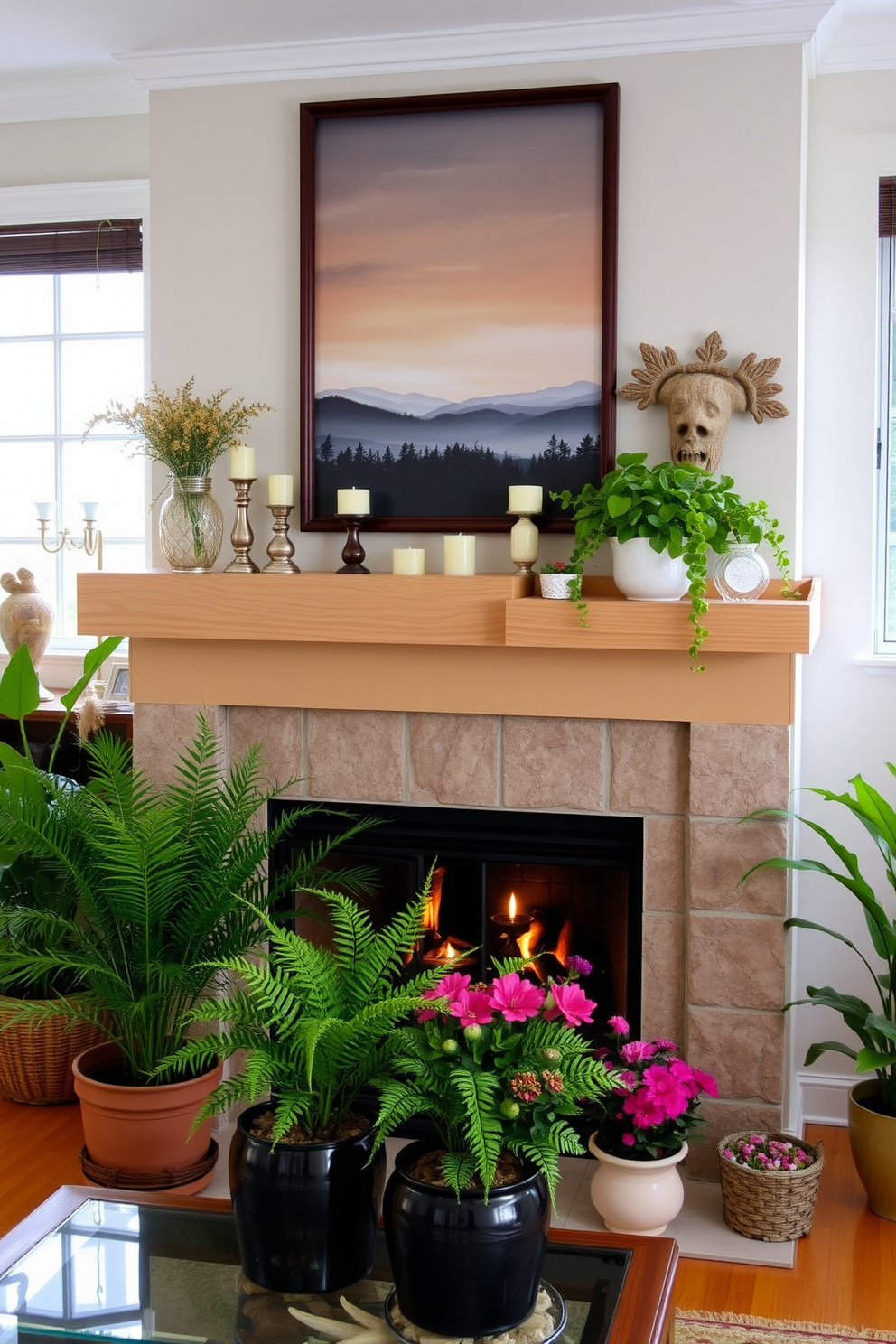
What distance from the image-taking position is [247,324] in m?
3.03

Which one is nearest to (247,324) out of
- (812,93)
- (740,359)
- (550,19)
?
(550,19)

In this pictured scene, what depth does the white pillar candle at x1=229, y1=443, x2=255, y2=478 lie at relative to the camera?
9.56 feet

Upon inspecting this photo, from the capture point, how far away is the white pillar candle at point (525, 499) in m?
2.78

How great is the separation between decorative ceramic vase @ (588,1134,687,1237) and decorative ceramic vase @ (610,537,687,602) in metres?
1.10

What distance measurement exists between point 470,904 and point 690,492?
3.60 ft

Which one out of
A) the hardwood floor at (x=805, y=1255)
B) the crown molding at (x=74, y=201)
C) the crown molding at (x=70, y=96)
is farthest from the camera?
the crown molding at (x=74, y=201)

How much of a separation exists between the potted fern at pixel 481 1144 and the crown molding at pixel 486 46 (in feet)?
6.70

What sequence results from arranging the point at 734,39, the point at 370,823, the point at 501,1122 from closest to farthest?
the point at 501,1122 → the point at 734,39 → the point at 370,823

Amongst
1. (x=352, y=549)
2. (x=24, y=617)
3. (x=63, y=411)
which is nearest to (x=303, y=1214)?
(x=352, y=549)

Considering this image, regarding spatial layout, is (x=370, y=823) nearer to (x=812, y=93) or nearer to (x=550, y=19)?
(x=550, y=19)

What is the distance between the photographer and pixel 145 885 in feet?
8.54

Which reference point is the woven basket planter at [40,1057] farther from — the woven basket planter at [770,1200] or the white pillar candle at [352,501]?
→ the woven basket planter at [770,1200]

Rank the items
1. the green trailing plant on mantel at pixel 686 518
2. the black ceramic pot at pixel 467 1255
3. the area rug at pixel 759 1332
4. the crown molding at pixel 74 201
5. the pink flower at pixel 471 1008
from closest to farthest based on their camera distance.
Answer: the black ceramic pot at pixel 467 1255 → the pink flower at pixel 471 1008 → the area rug at pixel 759 1332 → the green trailing plant on mantel at pixel 686 518 → the crown molding at pixel 74 201

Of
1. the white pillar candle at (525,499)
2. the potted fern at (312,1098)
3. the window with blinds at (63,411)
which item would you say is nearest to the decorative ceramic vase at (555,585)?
the white pillar candle at (525,499)
